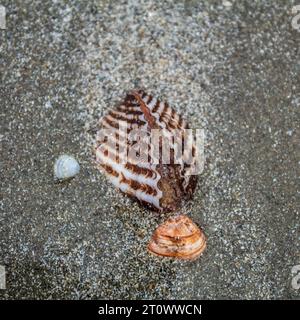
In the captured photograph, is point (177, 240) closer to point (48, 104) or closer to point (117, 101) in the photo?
point (117, 101)

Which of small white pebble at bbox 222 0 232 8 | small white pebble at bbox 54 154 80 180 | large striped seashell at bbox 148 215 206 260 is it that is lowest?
→ large striped seashell at bbox 148 215 206 260

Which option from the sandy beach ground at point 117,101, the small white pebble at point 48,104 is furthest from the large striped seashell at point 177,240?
the small white pebble at point 48,104

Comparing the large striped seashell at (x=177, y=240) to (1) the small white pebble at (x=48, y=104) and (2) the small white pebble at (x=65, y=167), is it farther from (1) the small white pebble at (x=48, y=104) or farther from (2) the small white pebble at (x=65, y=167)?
(1) the small white pebble at (x=48, y=104)

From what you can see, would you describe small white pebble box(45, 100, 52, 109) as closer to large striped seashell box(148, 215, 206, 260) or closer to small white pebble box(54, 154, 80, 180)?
small white pebble box(54, 154, 80, 180)

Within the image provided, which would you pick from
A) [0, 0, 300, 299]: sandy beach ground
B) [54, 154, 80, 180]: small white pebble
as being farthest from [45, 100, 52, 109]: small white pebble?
[54, 154, 80, 180]: small white pebble

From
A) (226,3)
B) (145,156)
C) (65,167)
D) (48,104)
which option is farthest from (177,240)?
(226,3)

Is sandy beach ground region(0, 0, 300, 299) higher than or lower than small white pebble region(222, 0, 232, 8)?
lower
